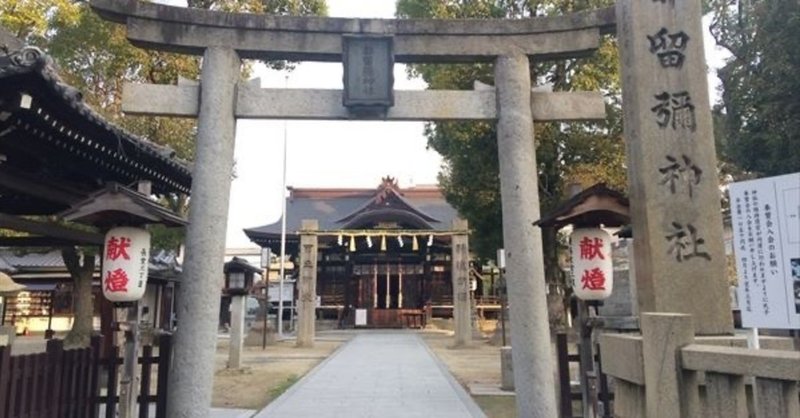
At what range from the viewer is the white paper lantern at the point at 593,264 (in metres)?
6.62

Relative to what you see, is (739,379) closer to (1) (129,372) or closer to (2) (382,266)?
(1) (129,372)

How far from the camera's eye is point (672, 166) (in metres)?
4.96

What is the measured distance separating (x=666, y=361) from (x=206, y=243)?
5.06m

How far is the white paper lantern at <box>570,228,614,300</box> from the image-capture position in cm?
662

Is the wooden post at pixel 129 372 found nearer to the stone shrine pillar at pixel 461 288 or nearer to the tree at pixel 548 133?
the tree at pixel 548 133

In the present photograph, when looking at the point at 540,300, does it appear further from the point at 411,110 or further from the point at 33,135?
the point at 33,135

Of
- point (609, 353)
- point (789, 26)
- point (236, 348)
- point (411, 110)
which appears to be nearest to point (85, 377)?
point (411, 110)

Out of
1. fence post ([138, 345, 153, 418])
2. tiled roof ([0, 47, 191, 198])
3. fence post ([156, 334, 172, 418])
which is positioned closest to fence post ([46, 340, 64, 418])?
fence post ([138, 345, 153, 418])

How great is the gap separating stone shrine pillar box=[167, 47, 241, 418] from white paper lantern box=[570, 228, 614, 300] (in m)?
4.23

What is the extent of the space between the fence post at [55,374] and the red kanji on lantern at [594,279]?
5744 mm

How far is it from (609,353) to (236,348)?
11.9 metres

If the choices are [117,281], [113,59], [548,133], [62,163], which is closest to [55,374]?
[117,281]

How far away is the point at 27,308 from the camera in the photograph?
96.0 ft

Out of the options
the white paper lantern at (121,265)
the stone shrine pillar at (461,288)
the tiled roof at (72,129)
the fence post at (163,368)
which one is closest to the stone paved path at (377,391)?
the fence post at (163,368)
